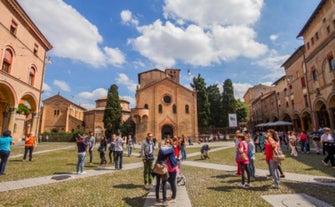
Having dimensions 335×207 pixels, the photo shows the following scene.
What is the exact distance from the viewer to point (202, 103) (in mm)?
40094

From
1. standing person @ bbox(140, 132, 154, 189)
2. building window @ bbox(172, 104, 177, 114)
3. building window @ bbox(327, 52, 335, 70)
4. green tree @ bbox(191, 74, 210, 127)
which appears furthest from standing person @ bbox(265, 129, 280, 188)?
green tree @ bbox(191, 74, 210, 127)

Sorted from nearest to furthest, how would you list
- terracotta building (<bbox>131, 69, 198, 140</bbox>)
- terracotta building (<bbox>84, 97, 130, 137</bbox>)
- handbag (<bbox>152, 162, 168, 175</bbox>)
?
handbag (<bbox>152, 162, 168, 175</bbox>), terracotta building (<bbox>131, 69, 198, 140</bbox>), terracotta building (<bbox>84, 97, 130, 137</bbox>)

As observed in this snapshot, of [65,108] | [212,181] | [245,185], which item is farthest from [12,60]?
[65,108]

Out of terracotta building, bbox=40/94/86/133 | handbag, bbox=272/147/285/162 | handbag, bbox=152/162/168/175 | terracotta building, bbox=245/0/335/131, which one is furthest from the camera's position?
terracotta building, bbox=40/94/86/133

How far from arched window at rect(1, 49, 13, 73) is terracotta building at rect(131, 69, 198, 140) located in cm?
1931

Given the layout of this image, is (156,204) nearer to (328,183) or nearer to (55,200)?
(55,200)

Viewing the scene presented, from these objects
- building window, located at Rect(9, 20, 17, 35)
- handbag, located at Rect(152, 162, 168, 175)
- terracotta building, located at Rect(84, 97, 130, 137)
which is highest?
building window, located at Rect(9, 20, 17, 35)

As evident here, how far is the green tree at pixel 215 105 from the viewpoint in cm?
4031

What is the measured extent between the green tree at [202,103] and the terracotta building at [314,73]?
46.8 ft

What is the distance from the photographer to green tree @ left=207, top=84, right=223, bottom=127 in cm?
→ 4031

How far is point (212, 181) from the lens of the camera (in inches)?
288

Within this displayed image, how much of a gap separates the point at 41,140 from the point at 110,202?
47.1 m

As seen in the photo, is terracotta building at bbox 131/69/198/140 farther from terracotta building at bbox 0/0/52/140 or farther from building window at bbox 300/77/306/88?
building window at bbox 300/77/306/88

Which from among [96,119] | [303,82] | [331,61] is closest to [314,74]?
[303,82]
